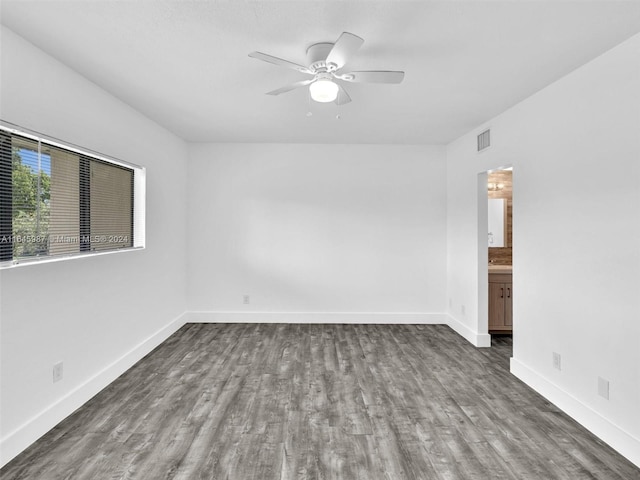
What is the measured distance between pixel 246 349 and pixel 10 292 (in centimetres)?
243

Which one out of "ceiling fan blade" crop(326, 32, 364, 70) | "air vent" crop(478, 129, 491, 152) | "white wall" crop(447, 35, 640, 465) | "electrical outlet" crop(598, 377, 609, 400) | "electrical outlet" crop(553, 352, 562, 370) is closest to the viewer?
"ceiling fan blade" crop(326, 32, 364, 70)

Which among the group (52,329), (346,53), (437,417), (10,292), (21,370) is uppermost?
(346,53)

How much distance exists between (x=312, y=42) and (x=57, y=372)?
2900 millimetres

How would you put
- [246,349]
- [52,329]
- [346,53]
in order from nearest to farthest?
1. [346,53]
2. [52,329]
3. [246,349]

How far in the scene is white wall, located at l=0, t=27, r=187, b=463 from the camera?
2.22m

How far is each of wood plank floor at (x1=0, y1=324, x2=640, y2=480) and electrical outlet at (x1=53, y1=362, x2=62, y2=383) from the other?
12.4 inches

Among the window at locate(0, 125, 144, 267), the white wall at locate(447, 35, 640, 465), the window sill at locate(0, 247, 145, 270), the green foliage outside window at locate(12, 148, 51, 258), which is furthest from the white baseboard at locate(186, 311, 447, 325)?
the green foliage outside window at locate(12, 148, 51, 258)

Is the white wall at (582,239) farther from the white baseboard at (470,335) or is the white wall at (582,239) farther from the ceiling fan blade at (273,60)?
the ceiling fan blade at (273,60)

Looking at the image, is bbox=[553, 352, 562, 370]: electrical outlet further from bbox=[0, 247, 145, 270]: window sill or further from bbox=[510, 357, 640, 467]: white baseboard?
bbox=[0, 247, 145, 270]: window sill

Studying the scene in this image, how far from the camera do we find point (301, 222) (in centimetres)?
530

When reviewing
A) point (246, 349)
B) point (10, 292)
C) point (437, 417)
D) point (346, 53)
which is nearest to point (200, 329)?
point (246, 349)

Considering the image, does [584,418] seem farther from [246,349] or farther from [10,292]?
[10,292]

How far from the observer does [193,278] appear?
5.32m

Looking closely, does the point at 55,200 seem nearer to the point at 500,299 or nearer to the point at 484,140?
the point at 484,140
